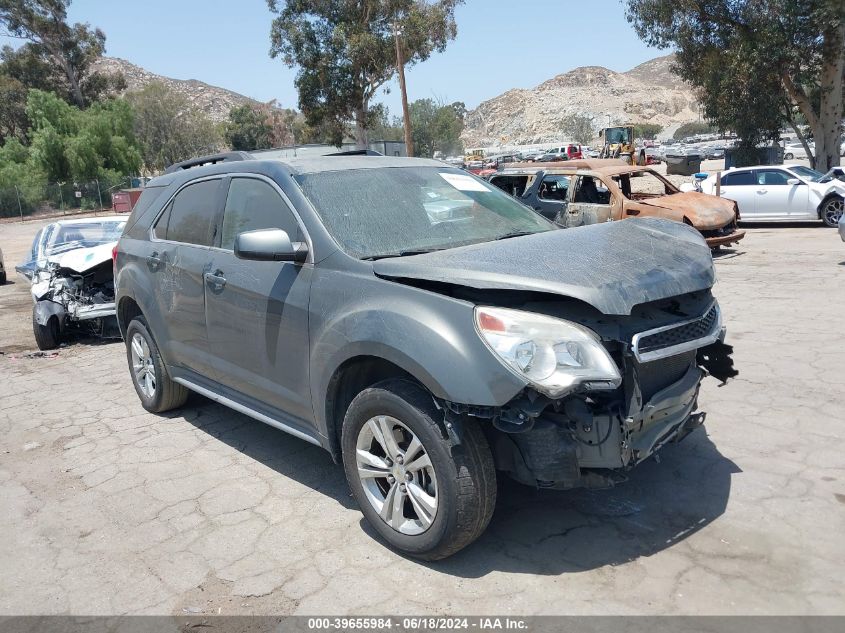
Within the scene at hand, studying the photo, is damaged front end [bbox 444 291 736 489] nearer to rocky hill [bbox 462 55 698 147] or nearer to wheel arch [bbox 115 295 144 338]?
wheel arch [bbox 115 295 144 338]

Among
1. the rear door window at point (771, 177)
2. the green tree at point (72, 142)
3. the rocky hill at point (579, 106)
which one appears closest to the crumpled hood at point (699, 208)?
the rear door window at point (771, 177)

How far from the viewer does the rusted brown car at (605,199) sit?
11.4 metres

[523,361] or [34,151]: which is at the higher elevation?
[34,151]

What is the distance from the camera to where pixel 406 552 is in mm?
3400

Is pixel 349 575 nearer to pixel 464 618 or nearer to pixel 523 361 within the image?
pixel 464 618

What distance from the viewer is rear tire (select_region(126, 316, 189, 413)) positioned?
5504 mm

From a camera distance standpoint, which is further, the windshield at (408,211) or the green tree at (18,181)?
the green tree at (18,181)

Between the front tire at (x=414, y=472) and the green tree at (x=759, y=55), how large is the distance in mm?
20938

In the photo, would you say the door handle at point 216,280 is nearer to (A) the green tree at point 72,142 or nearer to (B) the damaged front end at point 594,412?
(B) the damaged front end at point 594,412

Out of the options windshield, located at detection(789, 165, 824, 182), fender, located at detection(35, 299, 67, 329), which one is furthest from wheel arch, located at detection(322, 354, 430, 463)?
windshield, located at detection(789, 165, 824, 182)

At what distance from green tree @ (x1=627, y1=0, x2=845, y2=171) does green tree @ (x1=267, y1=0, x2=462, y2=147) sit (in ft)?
37.6

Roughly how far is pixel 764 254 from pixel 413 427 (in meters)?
11.3

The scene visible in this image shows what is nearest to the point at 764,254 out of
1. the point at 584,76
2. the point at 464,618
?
the point at 464,618

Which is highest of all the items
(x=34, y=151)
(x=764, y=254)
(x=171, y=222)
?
(x=34, y=151)
